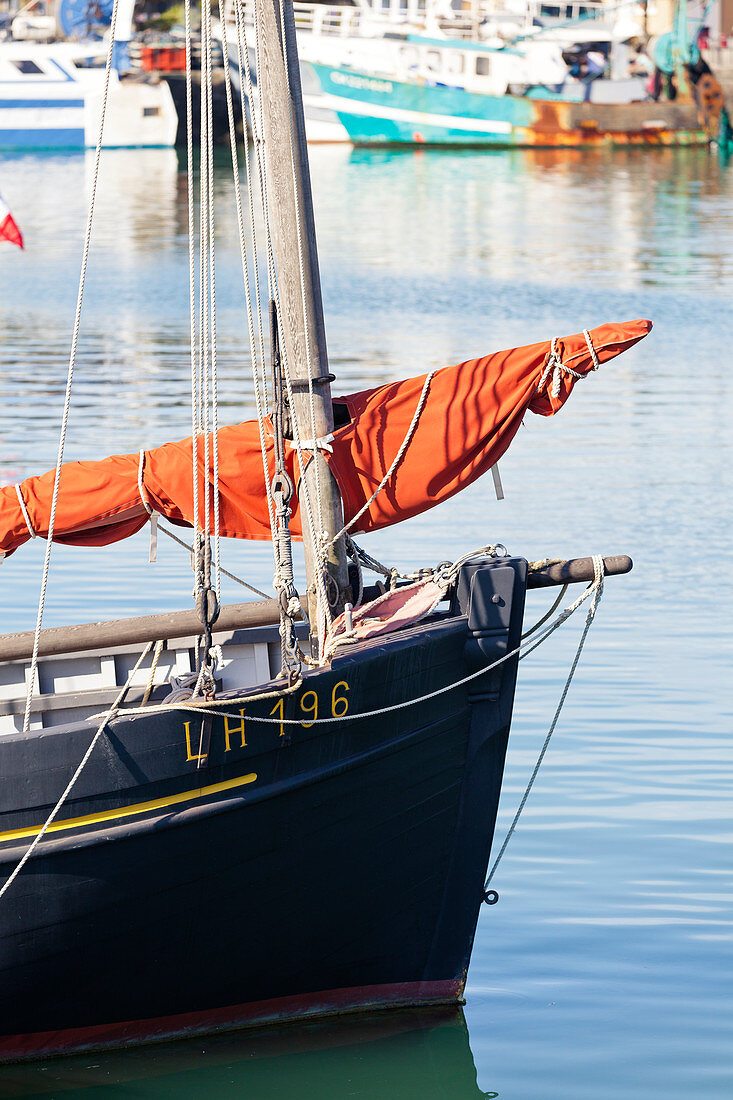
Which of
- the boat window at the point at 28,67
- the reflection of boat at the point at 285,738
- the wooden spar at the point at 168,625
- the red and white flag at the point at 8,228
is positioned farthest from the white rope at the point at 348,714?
the boat window at the point at 28,67

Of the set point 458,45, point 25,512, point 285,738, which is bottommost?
point 285,738

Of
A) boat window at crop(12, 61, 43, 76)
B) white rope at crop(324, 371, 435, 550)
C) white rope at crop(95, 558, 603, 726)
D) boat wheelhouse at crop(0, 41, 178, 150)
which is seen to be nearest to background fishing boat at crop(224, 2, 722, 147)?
boat wheelhouse at crop(0, 41, 178, 150)

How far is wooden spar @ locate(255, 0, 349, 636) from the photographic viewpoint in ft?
27.6

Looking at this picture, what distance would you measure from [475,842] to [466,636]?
114cm

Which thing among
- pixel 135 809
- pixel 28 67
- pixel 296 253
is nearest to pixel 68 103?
pixel 28 67

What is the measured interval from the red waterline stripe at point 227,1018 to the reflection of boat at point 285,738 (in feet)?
0.05

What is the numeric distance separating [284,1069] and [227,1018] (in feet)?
1.41

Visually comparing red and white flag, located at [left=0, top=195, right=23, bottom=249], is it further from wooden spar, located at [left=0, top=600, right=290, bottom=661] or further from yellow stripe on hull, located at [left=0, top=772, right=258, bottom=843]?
yellow stripe on hull, located at [left=0, top=772, right=258, bottom=843]

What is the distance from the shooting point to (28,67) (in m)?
78.0

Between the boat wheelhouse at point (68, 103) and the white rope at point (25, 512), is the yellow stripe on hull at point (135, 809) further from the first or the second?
the boat wheelhouse at point (68, 103)

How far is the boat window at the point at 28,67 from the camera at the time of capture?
255 ft

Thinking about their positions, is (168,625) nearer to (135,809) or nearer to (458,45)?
(135,809)

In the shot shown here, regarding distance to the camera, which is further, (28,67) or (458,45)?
(28,67)

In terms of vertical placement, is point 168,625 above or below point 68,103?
below
